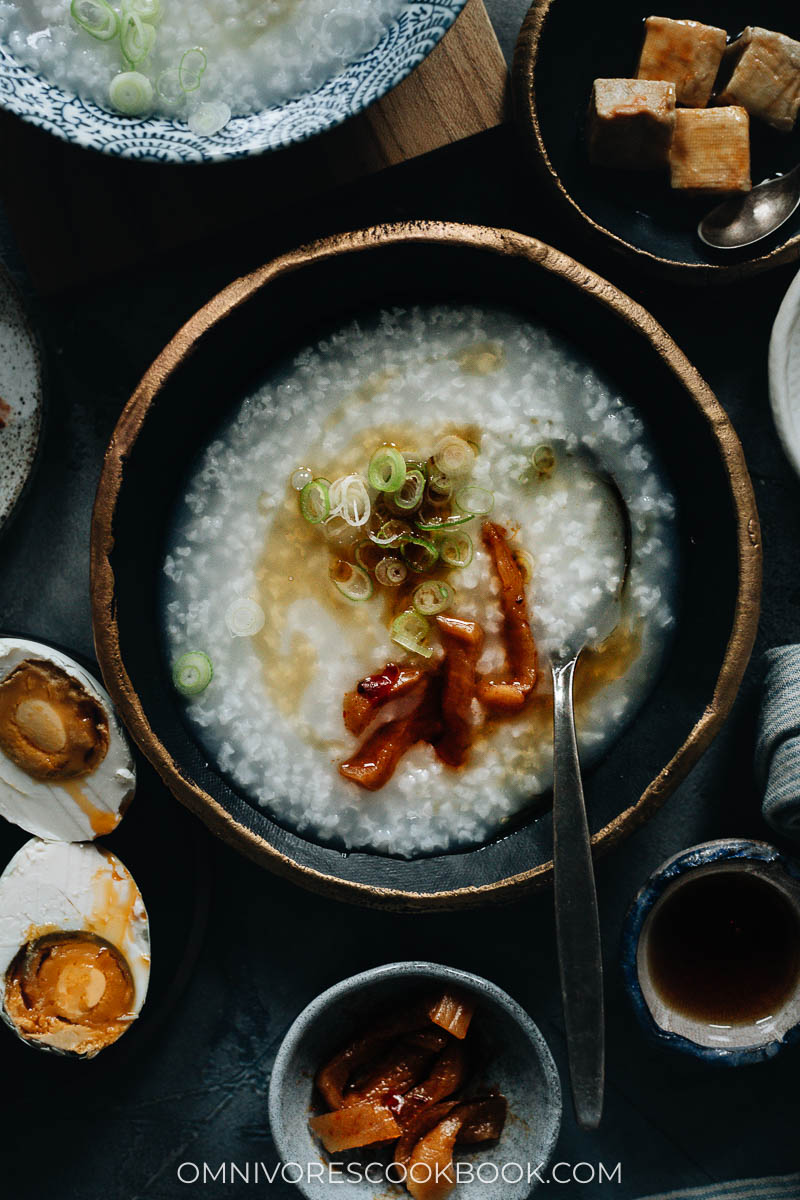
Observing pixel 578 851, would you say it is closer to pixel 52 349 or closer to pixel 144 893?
pixel 144 893

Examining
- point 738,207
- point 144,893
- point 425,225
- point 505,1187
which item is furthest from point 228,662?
point 738,207

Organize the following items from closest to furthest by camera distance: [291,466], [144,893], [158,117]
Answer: [158,117] → [291,466] → [144,893]

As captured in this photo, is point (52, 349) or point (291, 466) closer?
point (291, 466)

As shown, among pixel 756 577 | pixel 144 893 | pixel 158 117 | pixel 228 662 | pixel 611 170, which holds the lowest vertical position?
pixel 144 893

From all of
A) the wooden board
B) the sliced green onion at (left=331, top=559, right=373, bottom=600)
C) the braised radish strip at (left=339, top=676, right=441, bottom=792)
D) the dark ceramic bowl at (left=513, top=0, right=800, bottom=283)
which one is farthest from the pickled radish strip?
the wooden board

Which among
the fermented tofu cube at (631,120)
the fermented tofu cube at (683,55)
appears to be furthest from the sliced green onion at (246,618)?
the fermented tofu cube at (683,55)

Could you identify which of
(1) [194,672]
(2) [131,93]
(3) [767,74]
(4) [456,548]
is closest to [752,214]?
(3) [767,74]

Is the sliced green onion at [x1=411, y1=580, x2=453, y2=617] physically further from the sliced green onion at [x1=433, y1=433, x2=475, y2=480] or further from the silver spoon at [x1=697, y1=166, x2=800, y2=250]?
the silver spoon at [x1=697, y1=166, x2=800, y2=250]
